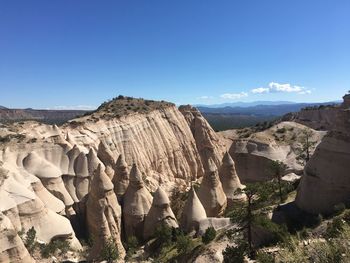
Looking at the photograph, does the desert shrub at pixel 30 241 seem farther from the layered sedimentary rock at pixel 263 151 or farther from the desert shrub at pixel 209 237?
the layered sedimentary rock at pixel 263 151

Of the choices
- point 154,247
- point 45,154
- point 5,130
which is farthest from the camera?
point 5,130

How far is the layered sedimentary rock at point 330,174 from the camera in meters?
21.0

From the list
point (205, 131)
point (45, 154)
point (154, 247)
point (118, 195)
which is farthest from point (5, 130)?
point (205, 131)

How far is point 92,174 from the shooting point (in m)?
32.4

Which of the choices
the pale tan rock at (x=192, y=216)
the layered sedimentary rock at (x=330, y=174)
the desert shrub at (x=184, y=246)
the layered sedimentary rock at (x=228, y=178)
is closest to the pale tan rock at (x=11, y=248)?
the desert shrub at (x=184, y=246)

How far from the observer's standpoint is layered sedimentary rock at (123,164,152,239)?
27.3 metres

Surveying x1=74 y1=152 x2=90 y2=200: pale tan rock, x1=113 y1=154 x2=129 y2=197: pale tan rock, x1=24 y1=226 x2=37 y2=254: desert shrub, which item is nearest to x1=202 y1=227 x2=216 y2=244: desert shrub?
x1=24 y1=226 x2=37 y2=254: desert shrub

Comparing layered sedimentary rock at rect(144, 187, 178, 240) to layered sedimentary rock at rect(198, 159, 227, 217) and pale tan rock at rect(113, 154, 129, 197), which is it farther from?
pale tan rock at rect(113, 154, 129, 197)

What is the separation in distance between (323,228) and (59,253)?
1572cm

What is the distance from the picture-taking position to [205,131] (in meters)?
59.8

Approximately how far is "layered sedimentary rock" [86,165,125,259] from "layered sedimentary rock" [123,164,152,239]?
697mm

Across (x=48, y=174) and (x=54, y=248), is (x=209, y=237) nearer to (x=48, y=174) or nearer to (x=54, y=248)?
(x=54, y=248)

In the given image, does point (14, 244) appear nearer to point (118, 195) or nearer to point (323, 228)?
point (118, 195)

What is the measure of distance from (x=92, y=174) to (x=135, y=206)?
22.6 feet
